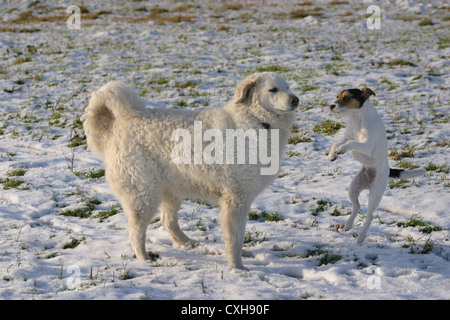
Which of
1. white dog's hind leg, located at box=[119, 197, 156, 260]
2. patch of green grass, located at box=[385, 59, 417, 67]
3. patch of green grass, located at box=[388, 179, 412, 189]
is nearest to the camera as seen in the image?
white dog's hind leg, located at box=[119, 197, 156, 260]

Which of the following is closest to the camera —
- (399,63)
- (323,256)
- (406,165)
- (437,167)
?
(323,256)

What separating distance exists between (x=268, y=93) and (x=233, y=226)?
1488 mm

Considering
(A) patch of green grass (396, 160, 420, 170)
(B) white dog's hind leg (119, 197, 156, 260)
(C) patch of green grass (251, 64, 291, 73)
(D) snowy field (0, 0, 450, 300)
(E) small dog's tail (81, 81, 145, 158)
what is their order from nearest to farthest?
(D) snowy field (0, 0, 450, 300), (B) white dog's hind leg (119, 197, 156, 260), (E) small dog's tail (81, 81, 145, 158), (A) patch of green grass (396, 160, 420, 170), (C) patch of green grass (251, 64, 291, 73)

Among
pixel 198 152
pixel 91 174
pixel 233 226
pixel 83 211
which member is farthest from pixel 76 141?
pixel 233 226

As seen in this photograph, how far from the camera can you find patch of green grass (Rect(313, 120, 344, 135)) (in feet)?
31.2

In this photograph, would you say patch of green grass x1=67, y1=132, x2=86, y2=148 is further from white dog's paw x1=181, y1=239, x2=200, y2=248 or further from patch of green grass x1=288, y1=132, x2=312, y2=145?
white dog's paw x1=181, y1=239, x2=200, y2=248

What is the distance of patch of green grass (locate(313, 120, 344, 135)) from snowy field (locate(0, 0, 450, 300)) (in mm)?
48

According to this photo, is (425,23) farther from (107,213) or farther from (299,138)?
(107,213)

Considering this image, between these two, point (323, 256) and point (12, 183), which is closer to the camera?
point (323, 256)

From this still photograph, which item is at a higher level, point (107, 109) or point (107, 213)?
point (107, 109)

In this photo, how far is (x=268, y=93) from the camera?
4.86 meters

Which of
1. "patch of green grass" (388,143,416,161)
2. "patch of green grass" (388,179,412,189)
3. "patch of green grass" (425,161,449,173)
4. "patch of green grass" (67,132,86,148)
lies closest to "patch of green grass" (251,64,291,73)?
"patch of green grass" (67,132,86,148)

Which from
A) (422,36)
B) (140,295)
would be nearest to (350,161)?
(140,295)

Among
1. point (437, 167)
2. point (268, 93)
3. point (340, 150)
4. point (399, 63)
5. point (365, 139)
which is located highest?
point (399, 63)
